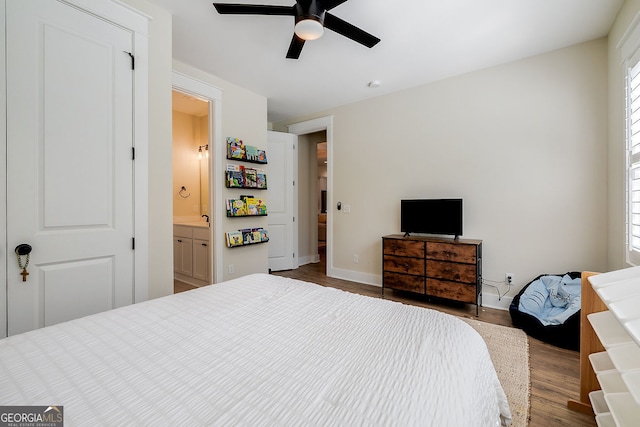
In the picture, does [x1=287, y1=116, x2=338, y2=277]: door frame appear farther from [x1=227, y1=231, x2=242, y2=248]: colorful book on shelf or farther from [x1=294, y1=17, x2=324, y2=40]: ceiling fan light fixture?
[x1=294, y1=17, x2=324, y2=40]: ceiling fan light fixture

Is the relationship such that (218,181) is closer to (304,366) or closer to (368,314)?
(368,314)

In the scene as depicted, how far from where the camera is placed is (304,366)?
86cm

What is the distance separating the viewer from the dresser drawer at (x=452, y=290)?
282 centimetres

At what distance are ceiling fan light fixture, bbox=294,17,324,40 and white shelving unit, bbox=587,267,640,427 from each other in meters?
2.01

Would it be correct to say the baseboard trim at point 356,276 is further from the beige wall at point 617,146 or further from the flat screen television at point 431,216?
the beige wall at point 617,146

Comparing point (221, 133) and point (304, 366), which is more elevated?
point (221, 133)

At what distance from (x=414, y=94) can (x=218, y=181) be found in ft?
9.04

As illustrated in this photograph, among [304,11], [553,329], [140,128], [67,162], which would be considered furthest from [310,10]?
[553,329]

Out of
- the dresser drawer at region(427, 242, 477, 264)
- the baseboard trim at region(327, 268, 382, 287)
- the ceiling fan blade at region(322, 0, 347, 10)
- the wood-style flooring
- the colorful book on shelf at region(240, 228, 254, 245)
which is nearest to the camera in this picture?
the wood-style flooring

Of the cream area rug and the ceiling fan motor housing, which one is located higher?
the ceiling fan motor housing

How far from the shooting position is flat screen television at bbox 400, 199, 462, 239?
122 inches

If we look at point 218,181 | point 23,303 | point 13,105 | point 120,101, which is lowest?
point 23,303

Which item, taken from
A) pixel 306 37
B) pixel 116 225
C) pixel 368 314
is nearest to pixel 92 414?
pixel 368 314

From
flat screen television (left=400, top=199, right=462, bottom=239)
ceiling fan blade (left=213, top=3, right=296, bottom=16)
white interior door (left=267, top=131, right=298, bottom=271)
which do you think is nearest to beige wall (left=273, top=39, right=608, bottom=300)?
flat screen television (left=400, top=199, right=462, bottom=239)
